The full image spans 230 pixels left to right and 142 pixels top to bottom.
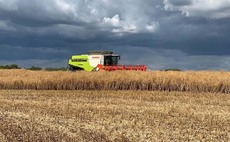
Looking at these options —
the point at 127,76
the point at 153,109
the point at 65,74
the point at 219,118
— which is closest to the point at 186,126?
the point at 219,118

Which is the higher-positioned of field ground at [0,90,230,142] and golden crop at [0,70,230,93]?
golden crop at [0,70,230,93]

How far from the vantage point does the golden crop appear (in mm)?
27484

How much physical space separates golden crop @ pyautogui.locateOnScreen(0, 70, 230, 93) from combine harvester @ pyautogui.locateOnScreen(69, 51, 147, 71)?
4.23 m

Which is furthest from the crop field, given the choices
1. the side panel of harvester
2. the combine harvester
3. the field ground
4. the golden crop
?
the side panel of harvester

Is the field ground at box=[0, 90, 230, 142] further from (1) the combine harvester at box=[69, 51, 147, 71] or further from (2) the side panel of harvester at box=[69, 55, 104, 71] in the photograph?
(2) the side panel of harvester at box=[69, 55, 104, 71]

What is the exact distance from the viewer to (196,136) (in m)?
11.0

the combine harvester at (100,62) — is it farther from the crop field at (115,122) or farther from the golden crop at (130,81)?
the crop field at (115,122)

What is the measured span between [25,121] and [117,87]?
16.1m

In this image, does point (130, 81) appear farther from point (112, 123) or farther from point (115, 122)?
point (112, 123)

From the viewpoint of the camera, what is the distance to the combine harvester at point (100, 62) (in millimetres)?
34312

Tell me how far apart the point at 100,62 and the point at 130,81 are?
24.0 ft

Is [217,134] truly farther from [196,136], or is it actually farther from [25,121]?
[25,121]

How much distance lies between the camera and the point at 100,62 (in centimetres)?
3553

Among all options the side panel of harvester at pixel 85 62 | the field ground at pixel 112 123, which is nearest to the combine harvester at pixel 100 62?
the side panel of harvester at pixel 85 62
